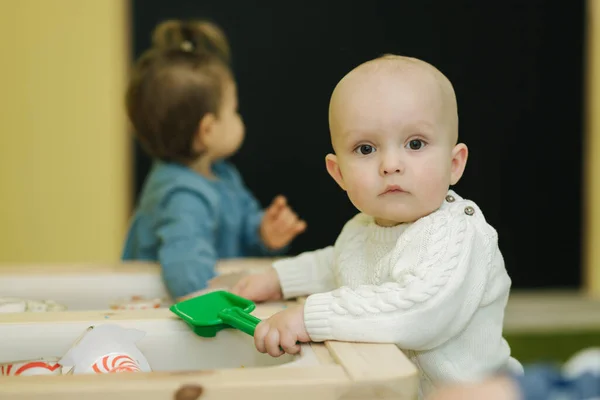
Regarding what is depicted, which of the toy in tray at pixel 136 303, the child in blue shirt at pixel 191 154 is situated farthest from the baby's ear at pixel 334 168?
the child in blue shirt at pixel 191 154

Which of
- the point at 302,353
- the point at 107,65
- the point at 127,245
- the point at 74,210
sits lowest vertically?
the point at 74,210

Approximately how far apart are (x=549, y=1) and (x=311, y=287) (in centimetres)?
160

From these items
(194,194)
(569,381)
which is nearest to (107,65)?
(194,194)

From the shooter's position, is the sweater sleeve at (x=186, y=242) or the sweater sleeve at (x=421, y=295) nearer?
the sweater sleeve at (x=421, y=295)

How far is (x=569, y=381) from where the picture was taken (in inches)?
12.8

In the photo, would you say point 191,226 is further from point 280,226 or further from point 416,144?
point 416,144

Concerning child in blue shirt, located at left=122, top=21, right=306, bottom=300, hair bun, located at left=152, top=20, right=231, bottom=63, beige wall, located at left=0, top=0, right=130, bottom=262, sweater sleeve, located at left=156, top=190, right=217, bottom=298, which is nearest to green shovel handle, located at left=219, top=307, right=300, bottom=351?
sweater sleeve, located at left=156, top=190, right=217, bottom=298

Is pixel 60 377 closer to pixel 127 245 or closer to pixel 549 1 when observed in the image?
pixel 127 245

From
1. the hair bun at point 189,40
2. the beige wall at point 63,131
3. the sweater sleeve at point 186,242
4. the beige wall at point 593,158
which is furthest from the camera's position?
the beige wall at point 593,158

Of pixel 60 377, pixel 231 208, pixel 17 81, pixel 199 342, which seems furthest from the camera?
pixel 17 81

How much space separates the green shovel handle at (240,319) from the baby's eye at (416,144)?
0.18 m

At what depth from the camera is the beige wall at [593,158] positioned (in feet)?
6.97

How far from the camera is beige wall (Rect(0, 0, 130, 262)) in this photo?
1.96 m

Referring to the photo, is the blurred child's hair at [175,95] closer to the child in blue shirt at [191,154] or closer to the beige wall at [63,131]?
the child in blue shirt at [191,154]
